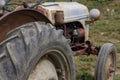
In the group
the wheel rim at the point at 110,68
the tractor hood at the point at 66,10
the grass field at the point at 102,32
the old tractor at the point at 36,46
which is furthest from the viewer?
the grass field at the point at 102,32

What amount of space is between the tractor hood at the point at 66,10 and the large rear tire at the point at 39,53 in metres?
1.07

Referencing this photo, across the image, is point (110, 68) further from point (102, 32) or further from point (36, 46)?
point (102, 32)

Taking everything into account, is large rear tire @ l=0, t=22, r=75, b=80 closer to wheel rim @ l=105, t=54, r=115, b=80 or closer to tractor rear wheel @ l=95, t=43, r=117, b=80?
tractor rear wheel @ l=95, t=43, r=117, b=80

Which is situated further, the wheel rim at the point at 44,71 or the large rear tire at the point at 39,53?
the wheel rim at the point at 44,71

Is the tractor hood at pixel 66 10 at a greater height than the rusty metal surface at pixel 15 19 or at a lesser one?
lesser

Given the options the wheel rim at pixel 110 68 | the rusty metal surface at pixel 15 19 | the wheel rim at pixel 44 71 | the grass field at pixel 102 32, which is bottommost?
the grass field at pixel 102 32

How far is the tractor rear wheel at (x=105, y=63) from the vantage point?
4.70 metres

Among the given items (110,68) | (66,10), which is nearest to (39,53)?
(66,10)

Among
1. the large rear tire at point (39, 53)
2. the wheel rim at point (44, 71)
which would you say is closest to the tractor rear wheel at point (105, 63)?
the large rear tire at point (39, 53)

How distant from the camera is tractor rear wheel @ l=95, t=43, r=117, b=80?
185 inches

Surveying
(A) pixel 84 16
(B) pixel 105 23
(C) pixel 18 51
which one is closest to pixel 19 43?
(C) pixel 18 51

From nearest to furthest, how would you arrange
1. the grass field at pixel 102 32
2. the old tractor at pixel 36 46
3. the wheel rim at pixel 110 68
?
the old tractor at pixel 36 46
the wheel rim at pixel 110 68
the grass field at pixel 102 32

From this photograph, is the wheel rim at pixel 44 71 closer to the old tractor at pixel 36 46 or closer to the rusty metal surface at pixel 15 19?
the old tractor at pixel 36 46

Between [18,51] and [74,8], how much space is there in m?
2.46
